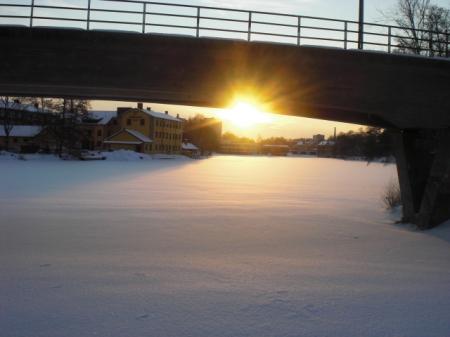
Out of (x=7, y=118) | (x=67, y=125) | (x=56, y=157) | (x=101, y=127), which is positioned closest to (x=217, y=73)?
(x=56, y=157)

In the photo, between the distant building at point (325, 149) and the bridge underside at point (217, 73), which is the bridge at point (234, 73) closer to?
the bridge underside at point (217, 73)

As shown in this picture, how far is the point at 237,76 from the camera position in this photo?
45.4ft

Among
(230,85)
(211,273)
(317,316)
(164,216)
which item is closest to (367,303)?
(317,316)

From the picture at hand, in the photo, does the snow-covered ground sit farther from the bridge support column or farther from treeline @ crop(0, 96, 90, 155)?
treeline @ crop(0, 96, 90, 155)

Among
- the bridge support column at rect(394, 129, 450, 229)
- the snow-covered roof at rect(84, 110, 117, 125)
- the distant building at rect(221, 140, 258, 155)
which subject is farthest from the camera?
the distant building at rect(221, 140, 258, 155)

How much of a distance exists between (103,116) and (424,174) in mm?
87731

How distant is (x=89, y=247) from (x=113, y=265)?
203 centimetres

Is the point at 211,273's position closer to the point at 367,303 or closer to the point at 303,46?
the point at 367,303

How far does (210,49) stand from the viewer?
13.1m

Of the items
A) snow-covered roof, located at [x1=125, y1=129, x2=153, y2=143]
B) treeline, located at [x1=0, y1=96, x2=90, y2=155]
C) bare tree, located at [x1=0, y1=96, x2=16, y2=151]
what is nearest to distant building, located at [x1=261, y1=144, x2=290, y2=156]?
snow-covered roof, located at [x1=125, y1=129, x2=153, y2=143]

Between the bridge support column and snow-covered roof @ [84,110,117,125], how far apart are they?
84.3m

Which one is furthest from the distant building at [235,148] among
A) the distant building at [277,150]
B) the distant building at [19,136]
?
the distant building at [19,136]

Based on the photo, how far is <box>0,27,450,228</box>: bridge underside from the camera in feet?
42.0

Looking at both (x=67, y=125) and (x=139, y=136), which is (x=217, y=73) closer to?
(x=67, y=125)
